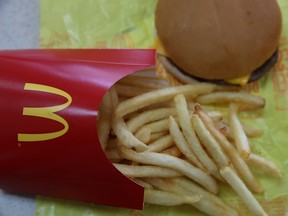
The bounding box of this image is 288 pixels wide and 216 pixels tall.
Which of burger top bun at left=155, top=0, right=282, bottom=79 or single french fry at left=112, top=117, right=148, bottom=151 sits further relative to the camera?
burger top bun at left=155, top=0, right=282, bottom=79

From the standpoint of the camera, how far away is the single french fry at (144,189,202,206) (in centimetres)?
129

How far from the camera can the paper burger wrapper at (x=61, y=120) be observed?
121 centimetres

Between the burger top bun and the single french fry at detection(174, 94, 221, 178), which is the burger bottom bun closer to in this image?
the burger top bun

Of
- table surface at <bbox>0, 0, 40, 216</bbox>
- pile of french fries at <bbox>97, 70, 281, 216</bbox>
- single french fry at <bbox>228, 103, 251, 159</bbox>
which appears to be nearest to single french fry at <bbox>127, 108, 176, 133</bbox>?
pile of french fries at <bbox>97, 70, 281, 216</bbox>

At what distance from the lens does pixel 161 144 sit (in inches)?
53.5

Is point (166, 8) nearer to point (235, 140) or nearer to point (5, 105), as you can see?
point (235, 140)

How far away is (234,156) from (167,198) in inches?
9.6

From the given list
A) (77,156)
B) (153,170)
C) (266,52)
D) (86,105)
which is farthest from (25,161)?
(266,52)

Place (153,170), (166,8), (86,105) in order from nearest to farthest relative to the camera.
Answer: (86,105) < (153,170) < (166,8)

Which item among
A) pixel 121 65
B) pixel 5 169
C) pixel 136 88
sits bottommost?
pixel 5 169

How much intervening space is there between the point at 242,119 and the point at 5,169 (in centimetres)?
84

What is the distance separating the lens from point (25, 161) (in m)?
1.29

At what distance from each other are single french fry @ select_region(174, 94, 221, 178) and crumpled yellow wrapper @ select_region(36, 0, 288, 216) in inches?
6.8

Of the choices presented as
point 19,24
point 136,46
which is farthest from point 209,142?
point 19,24
